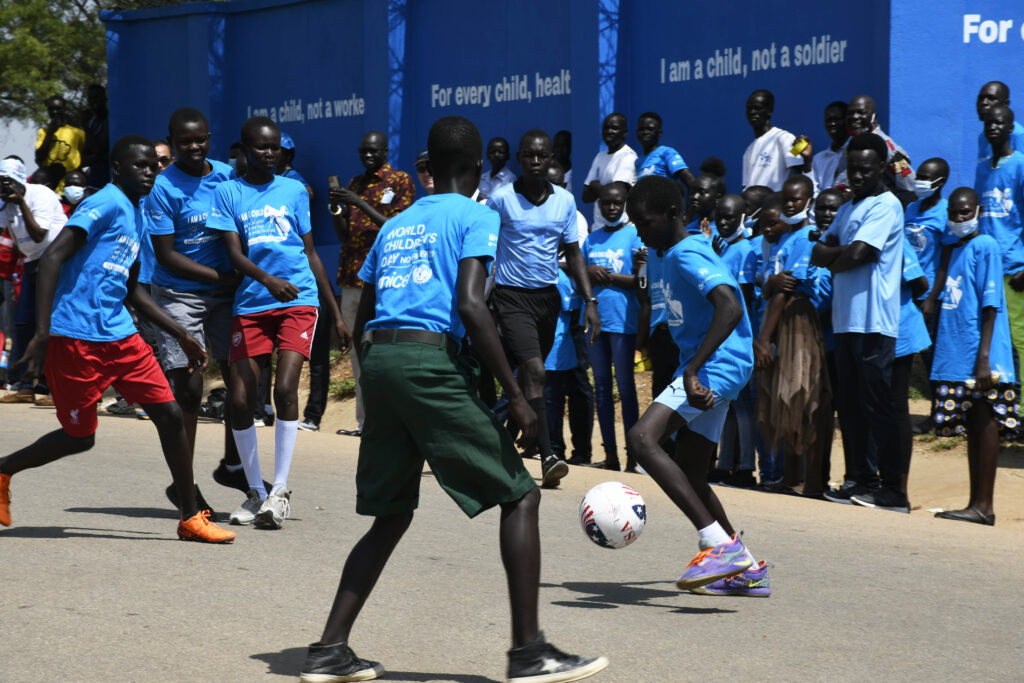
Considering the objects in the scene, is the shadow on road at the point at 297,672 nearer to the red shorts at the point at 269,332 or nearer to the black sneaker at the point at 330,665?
the black sneaker at the point at 330,665

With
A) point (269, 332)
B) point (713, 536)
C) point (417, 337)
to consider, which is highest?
point (417, 337)

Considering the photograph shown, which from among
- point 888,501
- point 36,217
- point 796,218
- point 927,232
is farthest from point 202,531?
point 36,217

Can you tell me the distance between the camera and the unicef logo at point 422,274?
4668mm

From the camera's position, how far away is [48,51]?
79.5 ft

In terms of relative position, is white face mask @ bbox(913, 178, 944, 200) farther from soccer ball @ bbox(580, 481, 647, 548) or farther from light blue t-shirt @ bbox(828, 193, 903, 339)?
soccer ball @ bbox(580, 481, 647, 548)

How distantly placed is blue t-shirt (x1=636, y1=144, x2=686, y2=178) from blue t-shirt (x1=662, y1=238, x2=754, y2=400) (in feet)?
20.4

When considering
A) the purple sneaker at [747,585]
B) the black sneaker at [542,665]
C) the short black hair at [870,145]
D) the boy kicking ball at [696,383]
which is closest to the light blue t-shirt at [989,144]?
the short black hair at [870,145]

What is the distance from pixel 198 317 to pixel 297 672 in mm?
3298

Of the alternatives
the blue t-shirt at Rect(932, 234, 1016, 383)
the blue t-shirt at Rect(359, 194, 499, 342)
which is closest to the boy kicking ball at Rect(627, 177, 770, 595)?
the blue t-shirt at Rect(359, 194, 499, 342)

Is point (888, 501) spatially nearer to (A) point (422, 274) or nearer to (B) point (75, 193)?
(A) point (422, 274)

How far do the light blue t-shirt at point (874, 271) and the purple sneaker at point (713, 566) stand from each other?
317 cm

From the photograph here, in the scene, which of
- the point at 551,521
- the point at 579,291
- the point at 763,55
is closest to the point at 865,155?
the point at 579,291

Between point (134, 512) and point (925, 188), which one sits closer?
point (134, 512)

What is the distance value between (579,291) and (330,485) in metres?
2.07
